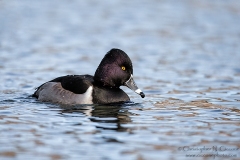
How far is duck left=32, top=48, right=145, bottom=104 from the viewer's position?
1028cm

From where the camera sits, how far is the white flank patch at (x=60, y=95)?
10.2 meters

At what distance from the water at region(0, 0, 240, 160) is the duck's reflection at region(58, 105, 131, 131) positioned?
0.02 metres

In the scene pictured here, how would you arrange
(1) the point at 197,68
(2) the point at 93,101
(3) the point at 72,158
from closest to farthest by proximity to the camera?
(3) the point at 72,158 → (2) the point at 93,101 → (1) the point at 197,68

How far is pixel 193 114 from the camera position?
9594 mm

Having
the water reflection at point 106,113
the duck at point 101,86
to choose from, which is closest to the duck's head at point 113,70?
the duck at point 101,86

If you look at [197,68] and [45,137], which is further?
[197,68]

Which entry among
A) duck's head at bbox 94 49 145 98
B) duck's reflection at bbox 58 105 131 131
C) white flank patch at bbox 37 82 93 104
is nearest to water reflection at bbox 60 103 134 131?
duck's reflection at bbox 58 105 131 131

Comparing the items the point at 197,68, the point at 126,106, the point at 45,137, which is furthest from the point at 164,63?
the point at 45,137

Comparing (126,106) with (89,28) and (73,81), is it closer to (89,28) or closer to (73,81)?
(73,81)

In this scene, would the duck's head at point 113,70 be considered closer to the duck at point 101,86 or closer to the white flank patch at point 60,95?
the duck at point 101,86

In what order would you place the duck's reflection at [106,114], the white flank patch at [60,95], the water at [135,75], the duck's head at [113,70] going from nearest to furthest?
the water at [135,75]
the duck's reflection at [106,114]
the white flank patch at [60,95]
the duck's head at [113,70]

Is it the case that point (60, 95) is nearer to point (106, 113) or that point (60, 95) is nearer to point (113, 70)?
point (113, 70)

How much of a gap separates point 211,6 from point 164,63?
868 cm

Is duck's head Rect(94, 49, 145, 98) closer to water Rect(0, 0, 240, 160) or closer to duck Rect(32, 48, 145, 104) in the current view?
duck Rect(32, 48, 145, 104)
